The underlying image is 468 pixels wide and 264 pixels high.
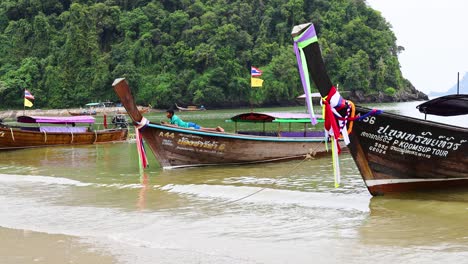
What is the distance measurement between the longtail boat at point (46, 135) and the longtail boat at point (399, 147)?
16.1 metres

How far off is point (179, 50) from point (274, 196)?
6769 cm

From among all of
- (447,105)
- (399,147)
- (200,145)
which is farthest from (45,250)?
(200,145)

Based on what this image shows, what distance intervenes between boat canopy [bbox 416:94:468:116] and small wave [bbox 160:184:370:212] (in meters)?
2.10

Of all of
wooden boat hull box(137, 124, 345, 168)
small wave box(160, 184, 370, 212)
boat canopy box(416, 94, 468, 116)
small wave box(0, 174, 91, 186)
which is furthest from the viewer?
wooden boat hull box(137, 124, 345, 168)

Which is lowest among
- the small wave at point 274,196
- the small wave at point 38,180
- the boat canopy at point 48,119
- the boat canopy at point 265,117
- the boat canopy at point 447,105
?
the small wave at point 38,180

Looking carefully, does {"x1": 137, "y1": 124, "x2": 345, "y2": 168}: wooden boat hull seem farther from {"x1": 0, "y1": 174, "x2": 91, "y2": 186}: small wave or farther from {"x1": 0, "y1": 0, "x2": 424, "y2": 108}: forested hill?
{"x1": 0, "y1": 0, "x2": 424, "y2": 108}: forested hill

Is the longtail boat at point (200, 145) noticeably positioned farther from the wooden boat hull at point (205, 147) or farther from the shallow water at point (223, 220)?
the shallow water at point (223, 220)

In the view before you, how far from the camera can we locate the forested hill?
72.8 metres

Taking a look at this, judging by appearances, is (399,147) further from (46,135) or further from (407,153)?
(46,135)

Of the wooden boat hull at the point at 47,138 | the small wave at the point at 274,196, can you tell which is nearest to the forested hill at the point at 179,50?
the wooden boat hull at the point at 47,138

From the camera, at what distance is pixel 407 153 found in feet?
26.8

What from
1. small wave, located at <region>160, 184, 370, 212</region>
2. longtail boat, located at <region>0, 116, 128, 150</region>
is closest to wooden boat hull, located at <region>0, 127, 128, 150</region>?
longtail boat, located at <region>0, 116, 128, 150</region>

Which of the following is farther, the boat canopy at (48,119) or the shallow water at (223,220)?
the boat canopy at (48,119)

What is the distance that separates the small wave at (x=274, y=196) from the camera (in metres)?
8.30
